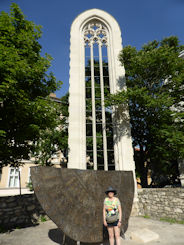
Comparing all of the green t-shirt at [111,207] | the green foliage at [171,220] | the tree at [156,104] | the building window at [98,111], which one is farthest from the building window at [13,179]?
the green t-shirt at [111,207]

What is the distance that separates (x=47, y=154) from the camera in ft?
40.1

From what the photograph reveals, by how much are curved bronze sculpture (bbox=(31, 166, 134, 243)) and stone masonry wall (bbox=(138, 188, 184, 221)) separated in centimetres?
430

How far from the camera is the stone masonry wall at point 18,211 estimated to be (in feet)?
22.2

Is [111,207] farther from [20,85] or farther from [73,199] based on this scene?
[20,85]

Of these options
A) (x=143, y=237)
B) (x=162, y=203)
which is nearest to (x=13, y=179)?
(x=162, y=203)

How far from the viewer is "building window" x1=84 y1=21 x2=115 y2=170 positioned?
39.4ft

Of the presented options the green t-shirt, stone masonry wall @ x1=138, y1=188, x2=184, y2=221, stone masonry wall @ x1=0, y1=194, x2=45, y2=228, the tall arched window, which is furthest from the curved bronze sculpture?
the tall arched window

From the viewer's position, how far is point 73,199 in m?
4.38

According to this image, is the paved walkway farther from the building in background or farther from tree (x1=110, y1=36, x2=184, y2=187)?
the building in background

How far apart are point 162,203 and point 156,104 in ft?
20.7

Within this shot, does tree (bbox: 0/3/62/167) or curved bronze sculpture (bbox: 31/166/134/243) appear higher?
tree (bbox: 0/3/62/167)

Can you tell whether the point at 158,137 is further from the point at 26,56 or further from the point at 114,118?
the point at 26,56

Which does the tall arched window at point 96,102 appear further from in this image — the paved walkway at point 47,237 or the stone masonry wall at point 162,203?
the paved walkway at point 47,237

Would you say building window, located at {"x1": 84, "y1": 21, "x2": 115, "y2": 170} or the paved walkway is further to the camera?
building window, located at {"x1": 84, "y1": 21, "x2": 115, "y2": 170}
